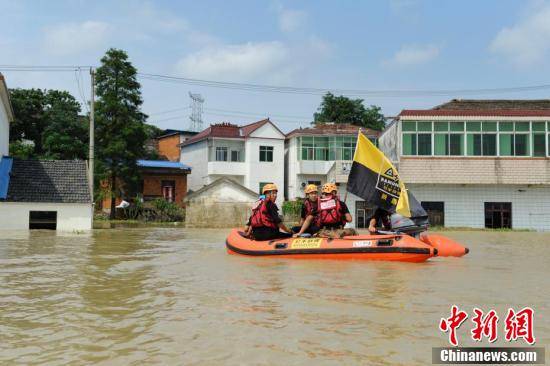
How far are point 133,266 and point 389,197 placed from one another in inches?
223

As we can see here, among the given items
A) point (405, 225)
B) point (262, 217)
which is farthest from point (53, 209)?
point (405, 225)

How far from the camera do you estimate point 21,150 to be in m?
34.1

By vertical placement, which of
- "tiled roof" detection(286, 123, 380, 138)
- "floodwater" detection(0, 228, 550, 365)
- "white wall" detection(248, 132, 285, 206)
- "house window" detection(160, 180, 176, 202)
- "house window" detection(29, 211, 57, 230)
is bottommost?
"floodwater" detection(0, 228, 550, 365)

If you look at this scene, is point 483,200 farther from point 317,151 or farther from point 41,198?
point 41,198

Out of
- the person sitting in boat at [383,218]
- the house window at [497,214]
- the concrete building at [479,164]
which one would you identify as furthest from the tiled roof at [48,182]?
the house window at [497,214]

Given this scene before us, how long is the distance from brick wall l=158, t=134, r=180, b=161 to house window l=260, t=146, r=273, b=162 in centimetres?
1047

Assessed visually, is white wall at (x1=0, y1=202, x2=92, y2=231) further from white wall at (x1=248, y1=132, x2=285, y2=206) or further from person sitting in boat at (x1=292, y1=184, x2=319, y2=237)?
white wall at (x1=248, y1=132, x2=285, y2=206)

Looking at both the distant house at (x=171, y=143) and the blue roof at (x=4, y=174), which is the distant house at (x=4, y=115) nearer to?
the blue roof at (x=4, y=174)

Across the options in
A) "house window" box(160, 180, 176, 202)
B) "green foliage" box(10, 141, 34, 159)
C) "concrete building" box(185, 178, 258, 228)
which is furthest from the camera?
"house window" box(160, 180, 176, 202)

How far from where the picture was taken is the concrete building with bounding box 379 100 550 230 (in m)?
28.8

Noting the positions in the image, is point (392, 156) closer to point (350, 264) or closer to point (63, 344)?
point (350, 264)

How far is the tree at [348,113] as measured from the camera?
50.0m

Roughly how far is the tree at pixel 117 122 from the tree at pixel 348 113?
72.3 feet

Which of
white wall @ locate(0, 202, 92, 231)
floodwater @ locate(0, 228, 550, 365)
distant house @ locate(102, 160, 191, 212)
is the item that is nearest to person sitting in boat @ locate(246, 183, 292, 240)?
floodwater @ locate(0, 228, 550, 365)
